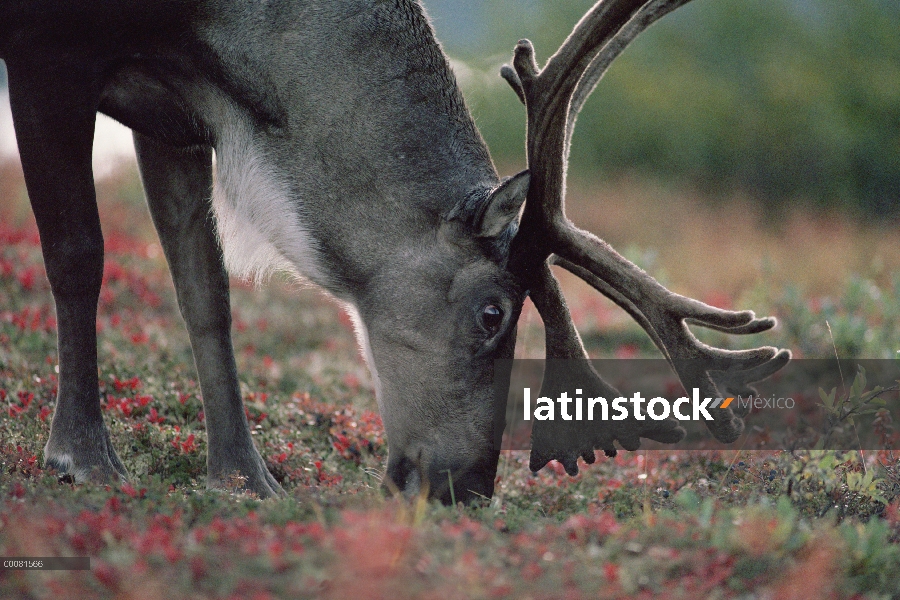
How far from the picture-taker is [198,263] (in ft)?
17.4

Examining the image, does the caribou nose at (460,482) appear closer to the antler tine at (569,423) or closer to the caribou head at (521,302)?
the caribou head at (521,302)

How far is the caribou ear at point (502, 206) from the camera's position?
13.7ft

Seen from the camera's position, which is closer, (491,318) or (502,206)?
(502,206)

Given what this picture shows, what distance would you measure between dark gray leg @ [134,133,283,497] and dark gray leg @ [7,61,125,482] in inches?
25.1

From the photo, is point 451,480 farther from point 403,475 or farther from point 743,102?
point 743,102

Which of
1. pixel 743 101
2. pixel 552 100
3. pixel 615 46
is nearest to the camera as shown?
pixel 552 100

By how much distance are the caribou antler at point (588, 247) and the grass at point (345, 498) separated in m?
0.50

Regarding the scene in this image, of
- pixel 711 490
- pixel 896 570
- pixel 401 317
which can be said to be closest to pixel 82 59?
pixel 401 317

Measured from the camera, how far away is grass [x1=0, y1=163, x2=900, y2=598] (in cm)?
265

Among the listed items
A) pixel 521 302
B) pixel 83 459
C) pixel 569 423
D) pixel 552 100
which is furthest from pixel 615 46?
pixel 83 459

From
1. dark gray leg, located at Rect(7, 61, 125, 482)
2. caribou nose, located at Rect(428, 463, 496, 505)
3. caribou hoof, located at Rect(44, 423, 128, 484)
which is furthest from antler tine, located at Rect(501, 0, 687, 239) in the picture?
caribou hoof, located at Rect(44, 423, 128, 484)

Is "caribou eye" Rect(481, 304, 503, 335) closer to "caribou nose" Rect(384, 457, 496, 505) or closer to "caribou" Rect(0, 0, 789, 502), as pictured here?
"caribou" Rect(0, 0, 789, 502)

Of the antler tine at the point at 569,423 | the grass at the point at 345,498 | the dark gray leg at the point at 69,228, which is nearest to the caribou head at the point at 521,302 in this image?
the antler tine at the point at 569,423

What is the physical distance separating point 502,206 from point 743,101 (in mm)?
27315
